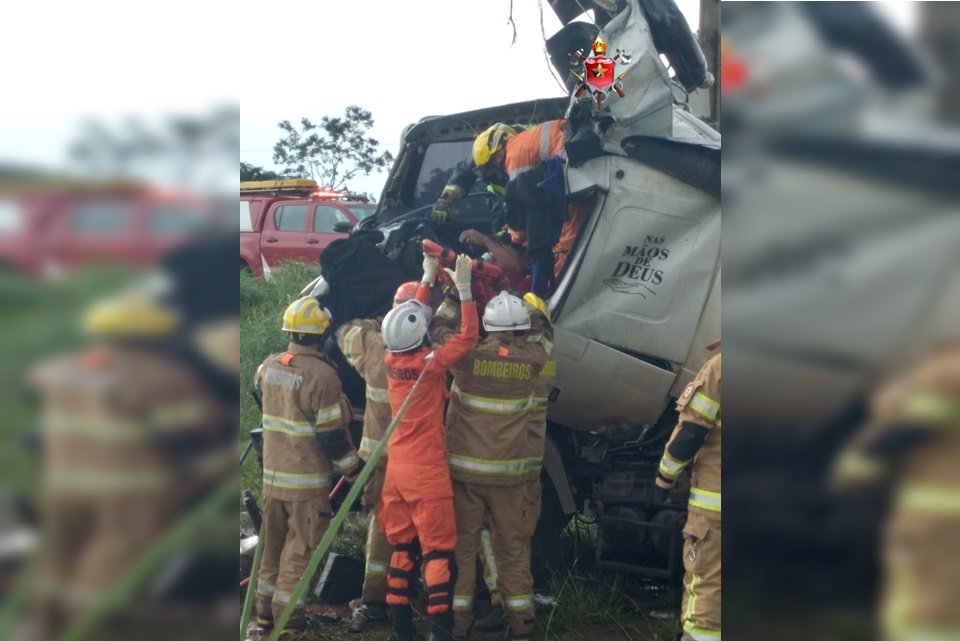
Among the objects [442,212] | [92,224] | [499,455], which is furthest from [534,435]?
[92,224]

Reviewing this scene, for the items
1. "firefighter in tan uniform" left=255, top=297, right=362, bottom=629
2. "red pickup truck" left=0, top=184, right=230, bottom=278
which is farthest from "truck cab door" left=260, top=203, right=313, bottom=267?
"red pickup truck" left=0, top=184, right=230, bottom=278

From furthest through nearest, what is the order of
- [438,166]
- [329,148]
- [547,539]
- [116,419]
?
[438,166], [547,539], [329,148], [116,419]

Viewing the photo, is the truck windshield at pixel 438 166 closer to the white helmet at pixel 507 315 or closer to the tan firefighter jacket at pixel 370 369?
the white helmet at pixel 507 315

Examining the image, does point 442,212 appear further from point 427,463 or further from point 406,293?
point 427,463

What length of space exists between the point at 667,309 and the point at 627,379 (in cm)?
42

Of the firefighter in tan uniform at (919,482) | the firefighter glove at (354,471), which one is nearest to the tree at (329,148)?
the firefighter glove at (354,471)

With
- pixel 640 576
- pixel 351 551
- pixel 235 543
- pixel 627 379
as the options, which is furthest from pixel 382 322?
pixel 235 543

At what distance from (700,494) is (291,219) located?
255cm

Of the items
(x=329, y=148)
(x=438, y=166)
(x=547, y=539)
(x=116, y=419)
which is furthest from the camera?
(x=438, y=166)

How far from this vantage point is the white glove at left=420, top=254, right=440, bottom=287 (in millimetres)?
4863

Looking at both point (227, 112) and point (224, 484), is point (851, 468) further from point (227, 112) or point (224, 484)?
point (227, 112)

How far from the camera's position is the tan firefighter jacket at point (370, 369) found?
5035 mm

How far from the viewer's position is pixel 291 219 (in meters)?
5.33

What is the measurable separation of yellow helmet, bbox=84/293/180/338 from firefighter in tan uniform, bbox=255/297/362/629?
325cm
